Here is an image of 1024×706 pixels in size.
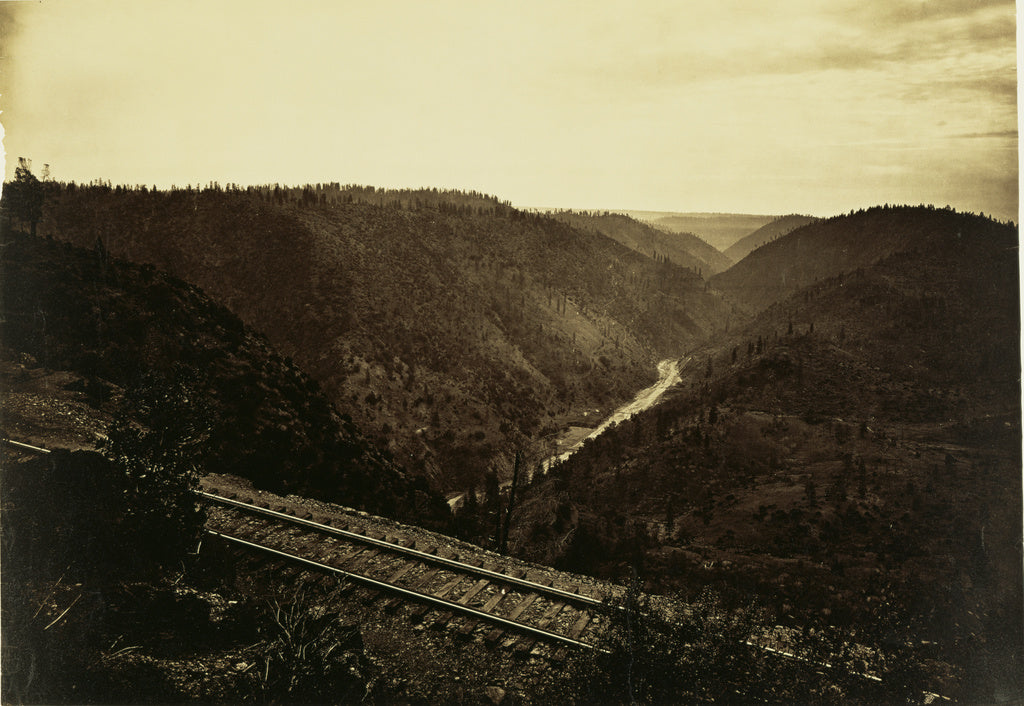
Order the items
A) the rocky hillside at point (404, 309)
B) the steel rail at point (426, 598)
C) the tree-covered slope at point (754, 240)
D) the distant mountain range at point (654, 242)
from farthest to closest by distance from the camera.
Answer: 1. the tree-covered slope at point (754, 240)
2. the distant mountain range at point (654, 242)
3. the rocky hillside at point (404, 309)
4. the steel rail at point (426, 598)

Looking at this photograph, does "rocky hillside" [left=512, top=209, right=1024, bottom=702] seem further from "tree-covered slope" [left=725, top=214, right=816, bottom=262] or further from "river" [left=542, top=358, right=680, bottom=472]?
"tree-covered slope" [left=725, top=214, right=816, bottom=262]

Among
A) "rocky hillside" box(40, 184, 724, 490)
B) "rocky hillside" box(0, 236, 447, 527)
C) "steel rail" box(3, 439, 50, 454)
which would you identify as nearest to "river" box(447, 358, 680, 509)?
"rocky hillside" box(40, 184, 724, 490)

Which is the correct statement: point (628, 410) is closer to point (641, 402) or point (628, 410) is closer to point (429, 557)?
point (641, 402)

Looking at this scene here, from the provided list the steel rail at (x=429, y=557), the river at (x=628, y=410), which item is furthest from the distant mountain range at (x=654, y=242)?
the steel rail at (x=429, y=557)

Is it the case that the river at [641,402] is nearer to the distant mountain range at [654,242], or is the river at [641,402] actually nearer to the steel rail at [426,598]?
the steel rail at [426,598]

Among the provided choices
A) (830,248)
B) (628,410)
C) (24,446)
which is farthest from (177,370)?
(830,248)

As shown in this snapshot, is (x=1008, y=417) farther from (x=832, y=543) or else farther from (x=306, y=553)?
(x=306, y=553)

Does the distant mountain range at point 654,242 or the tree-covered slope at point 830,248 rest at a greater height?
the distant mountain range at point 654,242
